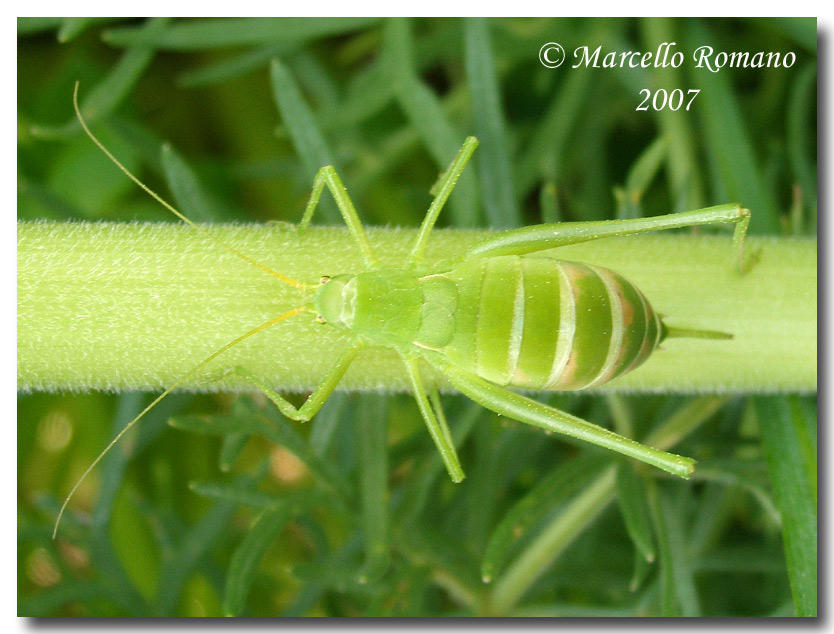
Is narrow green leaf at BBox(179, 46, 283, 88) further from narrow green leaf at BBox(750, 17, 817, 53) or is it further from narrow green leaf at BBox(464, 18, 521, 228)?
narrow green leaf at BBox(750, 17, 817, 53)

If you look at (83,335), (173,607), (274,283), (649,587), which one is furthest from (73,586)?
(649,587)

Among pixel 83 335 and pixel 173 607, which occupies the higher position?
pixel 83 335

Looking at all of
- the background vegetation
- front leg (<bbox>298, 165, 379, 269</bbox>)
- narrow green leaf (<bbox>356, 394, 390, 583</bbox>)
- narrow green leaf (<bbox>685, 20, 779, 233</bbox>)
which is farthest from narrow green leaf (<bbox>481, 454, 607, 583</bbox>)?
narrow green leaf (<bbox>685, 20, 779, 233</bbox>)

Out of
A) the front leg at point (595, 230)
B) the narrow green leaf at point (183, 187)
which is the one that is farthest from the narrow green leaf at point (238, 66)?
the front leg at point (595, 230)

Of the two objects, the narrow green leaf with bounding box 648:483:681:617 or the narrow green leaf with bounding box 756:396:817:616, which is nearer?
the narrow green leaf with bounding box 756:396:817:616

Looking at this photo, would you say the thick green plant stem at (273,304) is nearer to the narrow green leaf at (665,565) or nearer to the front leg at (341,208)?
the front leg at (341,208)

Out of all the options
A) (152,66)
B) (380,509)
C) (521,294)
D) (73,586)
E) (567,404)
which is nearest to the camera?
(521,294)
